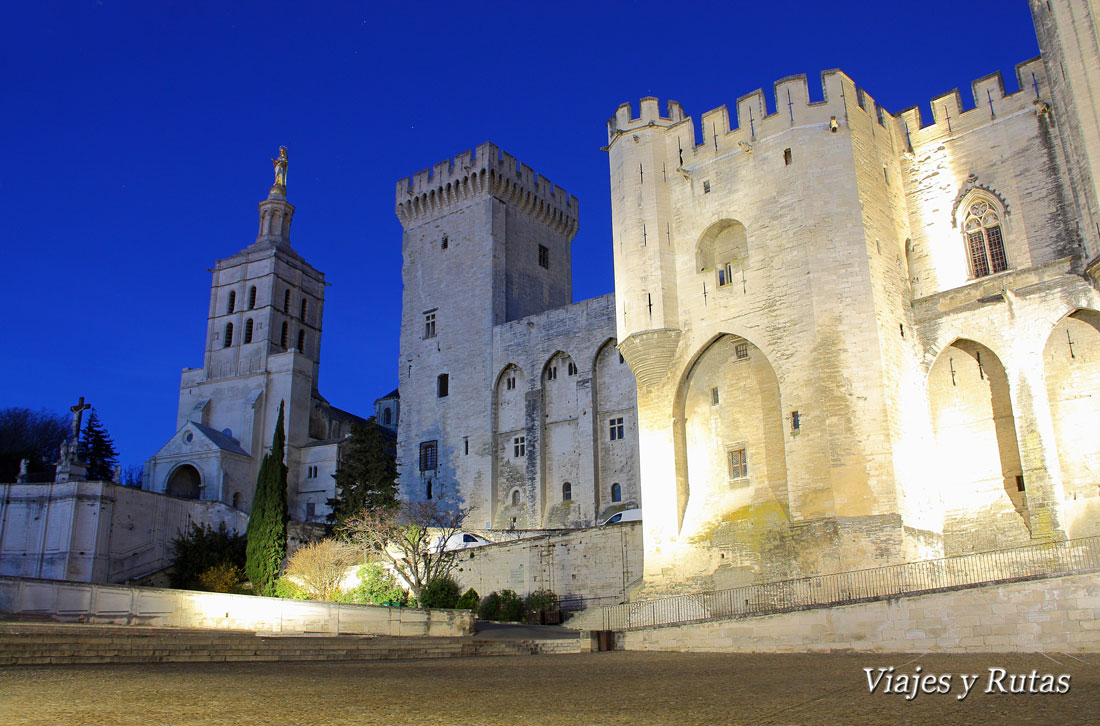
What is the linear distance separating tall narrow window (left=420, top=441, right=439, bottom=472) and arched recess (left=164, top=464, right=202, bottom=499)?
11744mm

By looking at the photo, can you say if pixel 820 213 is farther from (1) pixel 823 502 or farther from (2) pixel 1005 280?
(1) pixel 823 502

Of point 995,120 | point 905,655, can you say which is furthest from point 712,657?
point 995,120

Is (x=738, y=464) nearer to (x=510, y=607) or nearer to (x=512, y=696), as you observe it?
(x=510, y=607)

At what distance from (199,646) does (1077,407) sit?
1680 centimetres

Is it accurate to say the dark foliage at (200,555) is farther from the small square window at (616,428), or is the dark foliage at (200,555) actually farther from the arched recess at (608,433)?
the small square window at (616,428)

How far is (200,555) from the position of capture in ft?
99.5

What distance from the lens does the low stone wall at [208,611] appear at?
1606 cm

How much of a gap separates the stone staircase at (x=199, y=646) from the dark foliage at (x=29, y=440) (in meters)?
34.8

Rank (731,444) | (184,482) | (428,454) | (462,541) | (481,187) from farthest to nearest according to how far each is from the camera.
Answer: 1. (184,482)
2. (481,187)
3. (428,454)
4. (462,541)
5. (731,444)

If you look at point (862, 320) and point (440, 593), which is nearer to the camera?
point (862, 320)

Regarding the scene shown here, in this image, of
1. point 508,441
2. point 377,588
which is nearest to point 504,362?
point 508,441

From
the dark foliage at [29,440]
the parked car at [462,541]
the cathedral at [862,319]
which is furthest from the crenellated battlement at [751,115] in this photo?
the dark foliage at [29,440]

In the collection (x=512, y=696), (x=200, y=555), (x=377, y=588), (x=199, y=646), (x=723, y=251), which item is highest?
(x=723, y=251)

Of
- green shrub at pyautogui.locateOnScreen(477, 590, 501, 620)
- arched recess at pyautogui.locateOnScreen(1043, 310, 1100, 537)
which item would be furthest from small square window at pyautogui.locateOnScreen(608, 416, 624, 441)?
arched recess at pyautogui.locateOnScreen(1043, 310, 1100, 537)
